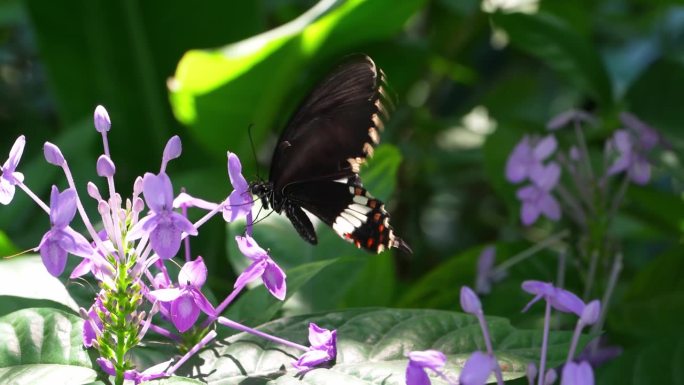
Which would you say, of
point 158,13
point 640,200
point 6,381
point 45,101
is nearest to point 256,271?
A: point 6,381

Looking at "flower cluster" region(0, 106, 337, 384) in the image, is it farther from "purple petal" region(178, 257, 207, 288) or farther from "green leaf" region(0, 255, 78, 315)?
"green leaf" region(0, 255, 78, 315)

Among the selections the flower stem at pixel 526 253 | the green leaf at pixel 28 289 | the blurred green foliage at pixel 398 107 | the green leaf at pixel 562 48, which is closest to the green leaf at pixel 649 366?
the blurred green foliage at pixel 398 107

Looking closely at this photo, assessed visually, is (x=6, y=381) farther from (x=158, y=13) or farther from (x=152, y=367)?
(x=158, y=13)

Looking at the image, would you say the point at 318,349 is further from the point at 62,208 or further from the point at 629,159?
the point at 629,159

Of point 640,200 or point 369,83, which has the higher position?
point 369,83

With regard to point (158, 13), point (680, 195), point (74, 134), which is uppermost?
point (158, 13)

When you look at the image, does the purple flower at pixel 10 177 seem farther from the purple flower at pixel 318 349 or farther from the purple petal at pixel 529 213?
the purple petal at pixel 529 213
